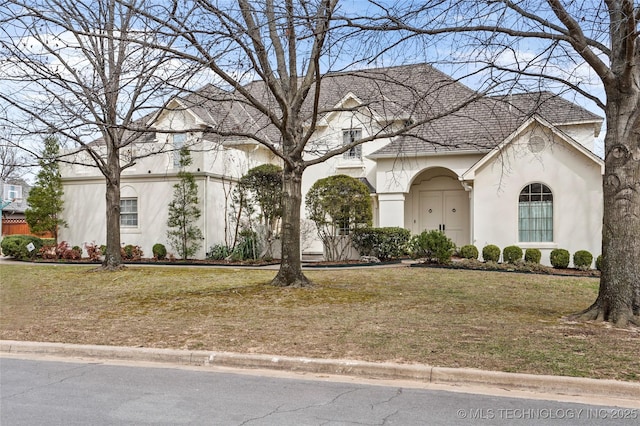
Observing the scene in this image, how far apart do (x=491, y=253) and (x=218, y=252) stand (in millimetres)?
10281

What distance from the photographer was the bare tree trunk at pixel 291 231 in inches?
525

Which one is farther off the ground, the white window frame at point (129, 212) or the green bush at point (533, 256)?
the white window frame at point (129, 212)

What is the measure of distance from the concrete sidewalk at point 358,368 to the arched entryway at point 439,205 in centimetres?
1753

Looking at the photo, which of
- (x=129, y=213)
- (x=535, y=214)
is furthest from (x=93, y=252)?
(x=535, y=214)

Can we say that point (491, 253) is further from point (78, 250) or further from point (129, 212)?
point (78, 250)

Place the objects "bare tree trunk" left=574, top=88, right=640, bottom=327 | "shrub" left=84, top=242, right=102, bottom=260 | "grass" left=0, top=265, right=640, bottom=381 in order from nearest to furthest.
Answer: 1. "grass" left=0, top=265, right=640, bottom=381
2. "bare tree trunk" left=574, top=88, right=640, bottom=327
3. "shrub" left=84, top=242, right=102, bottom=260

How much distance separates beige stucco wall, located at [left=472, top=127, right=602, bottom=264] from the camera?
763 inches

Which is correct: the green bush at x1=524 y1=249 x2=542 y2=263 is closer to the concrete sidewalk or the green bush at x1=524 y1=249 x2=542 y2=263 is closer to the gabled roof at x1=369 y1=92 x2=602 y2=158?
the gabled roof at x1=369 y1=92 x2=602 y2=158

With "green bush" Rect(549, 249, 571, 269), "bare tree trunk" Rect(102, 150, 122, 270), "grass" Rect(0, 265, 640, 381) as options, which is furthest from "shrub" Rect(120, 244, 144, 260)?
"green bush" Rect(549, 249, 571, 269)

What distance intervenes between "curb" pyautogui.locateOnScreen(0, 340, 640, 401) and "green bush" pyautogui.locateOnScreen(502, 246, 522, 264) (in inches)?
512

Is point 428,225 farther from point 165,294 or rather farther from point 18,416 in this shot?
point 18,416

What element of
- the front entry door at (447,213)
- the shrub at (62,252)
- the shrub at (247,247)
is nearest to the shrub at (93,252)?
the shrub at (62,252)

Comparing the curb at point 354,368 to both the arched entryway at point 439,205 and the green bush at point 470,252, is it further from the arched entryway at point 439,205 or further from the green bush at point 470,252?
the arched entryway at point 439,205

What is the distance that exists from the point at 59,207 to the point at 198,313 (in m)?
17.1
